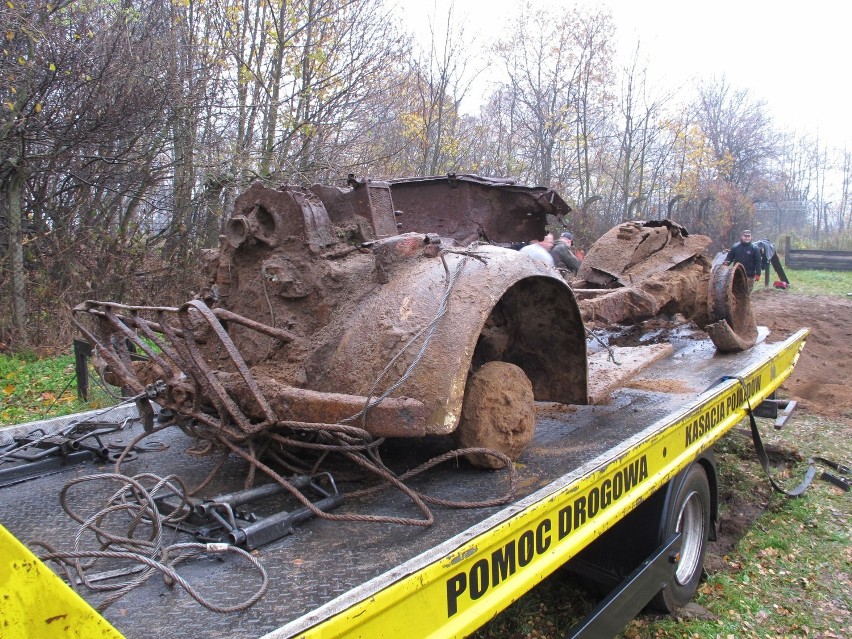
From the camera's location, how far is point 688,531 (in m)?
3.97

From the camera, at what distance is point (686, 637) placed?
3539mm

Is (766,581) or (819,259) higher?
(819,259)

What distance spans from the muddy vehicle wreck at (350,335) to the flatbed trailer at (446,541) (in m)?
0.31

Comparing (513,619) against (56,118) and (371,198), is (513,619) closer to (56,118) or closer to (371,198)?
(371,198)

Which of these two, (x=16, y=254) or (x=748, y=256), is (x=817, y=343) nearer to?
(x=748, y=256)

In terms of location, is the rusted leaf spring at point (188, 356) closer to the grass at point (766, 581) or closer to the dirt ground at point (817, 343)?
the grass at point (766, 581)

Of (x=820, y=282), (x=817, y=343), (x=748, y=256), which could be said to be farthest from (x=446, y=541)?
(x=820, y=282)

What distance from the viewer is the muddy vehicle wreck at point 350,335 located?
8.64 ft

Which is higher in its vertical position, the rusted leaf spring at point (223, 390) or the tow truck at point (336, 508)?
the rusted leaf spring at point (223, 390)

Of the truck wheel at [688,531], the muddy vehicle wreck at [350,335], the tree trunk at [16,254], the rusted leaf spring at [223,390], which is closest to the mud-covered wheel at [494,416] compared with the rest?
the muddy vehicle wreck at [350,335]

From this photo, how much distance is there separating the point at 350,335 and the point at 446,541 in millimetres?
1057

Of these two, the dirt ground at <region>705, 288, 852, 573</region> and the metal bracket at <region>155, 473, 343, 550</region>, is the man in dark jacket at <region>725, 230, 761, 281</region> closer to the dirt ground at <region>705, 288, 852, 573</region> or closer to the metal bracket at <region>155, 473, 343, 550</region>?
the dirt ground at <region>705, 288, 852, 573</region>

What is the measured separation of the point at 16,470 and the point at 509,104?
70.5 ft

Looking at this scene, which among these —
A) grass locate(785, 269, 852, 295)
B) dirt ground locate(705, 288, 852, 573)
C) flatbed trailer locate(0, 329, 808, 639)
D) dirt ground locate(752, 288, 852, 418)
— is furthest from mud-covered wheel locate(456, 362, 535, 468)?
grass locate(785, 269, 852, 295)
